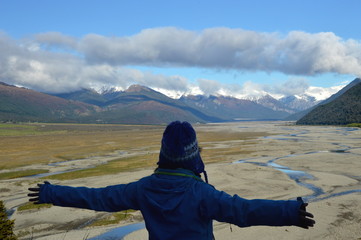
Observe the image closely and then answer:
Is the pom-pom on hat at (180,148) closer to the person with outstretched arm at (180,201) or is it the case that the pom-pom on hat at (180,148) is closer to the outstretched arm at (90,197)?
the person with outstretched arm at (180,201)

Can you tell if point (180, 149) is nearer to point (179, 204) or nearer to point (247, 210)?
point (179, 204)

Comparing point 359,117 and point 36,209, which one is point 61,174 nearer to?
point 36,209

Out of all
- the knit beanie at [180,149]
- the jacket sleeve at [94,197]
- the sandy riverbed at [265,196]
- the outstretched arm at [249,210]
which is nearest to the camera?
the outstretched arm at [249,210]

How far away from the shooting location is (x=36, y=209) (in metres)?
25.8

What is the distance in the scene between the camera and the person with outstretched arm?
322 cm

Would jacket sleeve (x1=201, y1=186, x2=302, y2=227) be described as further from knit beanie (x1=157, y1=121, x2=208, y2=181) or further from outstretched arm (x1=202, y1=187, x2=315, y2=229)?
knit beanie (x1=157, y1=121, x2=208, y2=181)

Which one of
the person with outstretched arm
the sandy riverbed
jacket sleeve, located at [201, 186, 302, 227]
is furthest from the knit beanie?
the sandy riverbed

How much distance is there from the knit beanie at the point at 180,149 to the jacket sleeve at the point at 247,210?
457mm

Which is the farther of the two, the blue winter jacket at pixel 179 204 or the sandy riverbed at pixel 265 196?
the sandy riverbed at pixel 265 196

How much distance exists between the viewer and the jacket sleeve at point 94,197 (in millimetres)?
3787

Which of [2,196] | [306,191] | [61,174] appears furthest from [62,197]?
[61,174]

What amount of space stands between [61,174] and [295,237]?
34.9m

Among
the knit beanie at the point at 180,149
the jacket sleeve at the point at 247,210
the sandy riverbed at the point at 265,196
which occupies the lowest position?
the sandy riverbed at the point at 265,196

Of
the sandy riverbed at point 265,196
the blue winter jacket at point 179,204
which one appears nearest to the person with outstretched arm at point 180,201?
the blue winter jacket at point 179,204
